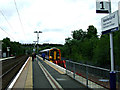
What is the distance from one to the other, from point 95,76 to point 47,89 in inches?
92.2

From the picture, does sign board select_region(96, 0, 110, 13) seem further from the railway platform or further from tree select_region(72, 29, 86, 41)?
tree select_region(72, 29, 86, 41)

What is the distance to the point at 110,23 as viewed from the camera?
662 cm

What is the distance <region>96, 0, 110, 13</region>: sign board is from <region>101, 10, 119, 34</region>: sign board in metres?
0.35

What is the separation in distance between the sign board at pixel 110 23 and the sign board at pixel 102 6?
0.35 metres

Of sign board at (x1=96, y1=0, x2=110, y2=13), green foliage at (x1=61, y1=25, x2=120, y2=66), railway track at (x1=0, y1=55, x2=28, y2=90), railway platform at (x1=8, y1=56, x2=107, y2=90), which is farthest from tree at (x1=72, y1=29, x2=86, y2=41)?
sign board at (x1=96, y1=0, x2=110, y2=13)

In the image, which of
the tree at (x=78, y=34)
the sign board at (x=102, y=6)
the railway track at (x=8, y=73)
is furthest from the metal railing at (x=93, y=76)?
the tree at (x=78, y=34)

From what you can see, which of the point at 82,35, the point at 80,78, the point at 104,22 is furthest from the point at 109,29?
the point at 82,35

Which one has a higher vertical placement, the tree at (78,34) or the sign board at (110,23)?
the tree at (78,34)

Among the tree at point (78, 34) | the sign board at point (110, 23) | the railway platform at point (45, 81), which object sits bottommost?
the railway platform at point (45, 81)

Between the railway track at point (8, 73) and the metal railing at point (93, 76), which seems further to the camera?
the railway track at point (8, 73)

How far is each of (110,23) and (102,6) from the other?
94 cm

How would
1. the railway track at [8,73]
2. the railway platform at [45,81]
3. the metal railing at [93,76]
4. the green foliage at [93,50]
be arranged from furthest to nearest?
1. the green foliage at [93,50]
2. the railway track at [8,73]
3. the railway platform at [45,81]
4. the metal railing at [93,76]

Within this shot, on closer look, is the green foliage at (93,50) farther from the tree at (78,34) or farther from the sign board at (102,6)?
the sign board at (102,6)

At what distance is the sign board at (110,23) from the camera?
6.32 metres
